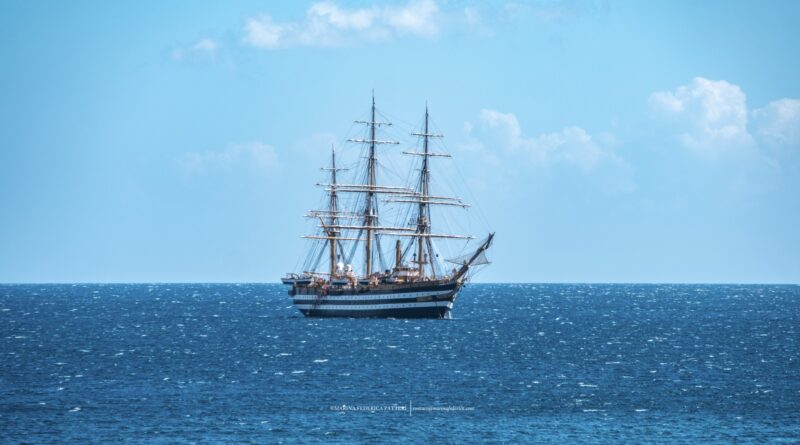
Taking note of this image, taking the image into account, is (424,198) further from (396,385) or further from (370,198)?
(396,385)

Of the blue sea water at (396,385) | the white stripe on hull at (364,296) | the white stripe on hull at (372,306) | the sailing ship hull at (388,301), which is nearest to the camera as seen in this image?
the blue sea water at (396,385)

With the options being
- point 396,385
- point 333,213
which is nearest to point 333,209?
point 333,213

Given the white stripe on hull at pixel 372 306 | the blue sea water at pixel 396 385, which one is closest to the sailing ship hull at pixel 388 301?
the white stripe on hull at pixel 372 306

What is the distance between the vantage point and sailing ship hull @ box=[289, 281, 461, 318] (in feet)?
444

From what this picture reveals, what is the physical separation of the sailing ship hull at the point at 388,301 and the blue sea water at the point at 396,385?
11.8 ft

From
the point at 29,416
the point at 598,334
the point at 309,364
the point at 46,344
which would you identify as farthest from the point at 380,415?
the point at 598,334

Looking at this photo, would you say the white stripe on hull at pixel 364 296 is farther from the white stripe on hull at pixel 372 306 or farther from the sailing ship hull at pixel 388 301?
the white stripe on hull at pixel 372 306

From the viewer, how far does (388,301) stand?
137 meters

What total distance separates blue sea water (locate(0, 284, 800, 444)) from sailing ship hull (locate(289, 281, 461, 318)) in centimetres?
359

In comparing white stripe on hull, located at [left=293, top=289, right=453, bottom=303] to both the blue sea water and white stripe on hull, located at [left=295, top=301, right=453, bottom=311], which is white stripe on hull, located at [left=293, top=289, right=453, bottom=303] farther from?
the blue sea water

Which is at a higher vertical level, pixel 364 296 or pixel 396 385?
pixel 364 296

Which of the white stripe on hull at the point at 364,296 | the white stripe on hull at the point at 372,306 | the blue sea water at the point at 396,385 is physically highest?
the white stripe on hull at the point at 364,296

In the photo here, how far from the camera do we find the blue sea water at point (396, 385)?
197 ft

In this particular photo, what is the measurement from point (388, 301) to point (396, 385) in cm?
6096
